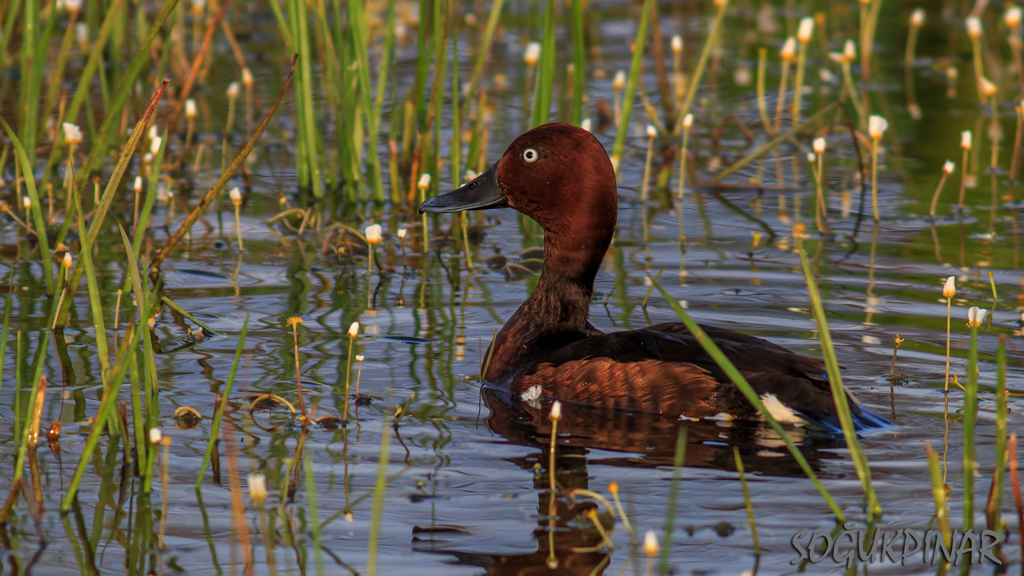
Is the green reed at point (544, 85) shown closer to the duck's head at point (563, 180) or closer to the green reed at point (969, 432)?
the duck's head at point (563, 180)

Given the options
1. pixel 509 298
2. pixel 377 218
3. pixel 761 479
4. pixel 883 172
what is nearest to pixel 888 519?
pixel 761 479

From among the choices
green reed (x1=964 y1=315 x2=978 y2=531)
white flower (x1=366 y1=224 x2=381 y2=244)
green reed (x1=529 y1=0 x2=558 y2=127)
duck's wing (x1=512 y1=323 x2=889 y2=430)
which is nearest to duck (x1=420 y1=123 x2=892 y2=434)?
duck's wing (x1=512 y1=323 x2=889 y2=430)

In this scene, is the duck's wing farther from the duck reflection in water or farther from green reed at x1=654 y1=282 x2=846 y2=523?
green reed at x1=654 y1=282 x2=846 y2=523

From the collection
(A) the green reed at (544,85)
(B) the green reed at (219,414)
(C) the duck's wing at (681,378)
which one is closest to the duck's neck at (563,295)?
(C) the duck's wing at (681,378)

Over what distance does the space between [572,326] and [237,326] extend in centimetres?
156

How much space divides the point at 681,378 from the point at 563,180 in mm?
1260

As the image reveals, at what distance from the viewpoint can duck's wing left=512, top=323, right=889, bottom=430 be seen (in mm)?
4648

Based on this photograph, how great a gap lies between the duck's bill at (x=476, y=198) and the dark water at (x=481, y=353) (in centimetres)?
55

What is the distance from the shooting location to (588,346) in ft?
16.9

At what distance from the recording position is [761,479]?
13.7 feet

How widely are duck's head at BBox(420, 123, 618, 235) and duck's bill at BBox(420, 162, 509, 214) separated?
6 centimetres

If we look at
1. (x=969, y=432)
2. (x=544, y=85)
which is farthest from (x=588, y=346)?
(x=544, y=85)

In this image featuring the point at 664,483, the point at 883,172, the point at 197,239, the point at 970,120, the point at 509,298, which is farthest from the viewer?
the point at 970,120

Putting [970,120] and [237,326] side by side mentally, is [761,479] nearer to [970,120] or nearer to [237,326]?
[237,326]
